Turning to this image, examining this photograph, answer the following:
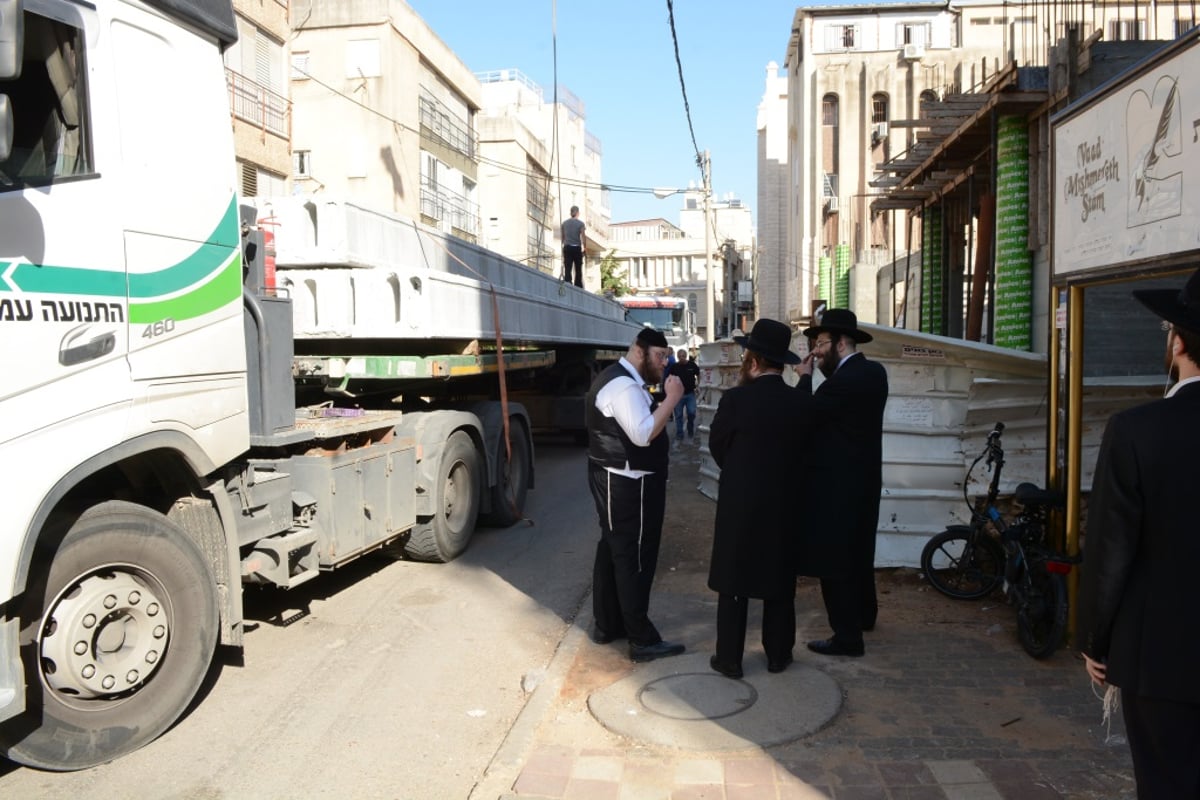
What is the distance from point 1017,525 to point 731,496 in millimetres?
1910

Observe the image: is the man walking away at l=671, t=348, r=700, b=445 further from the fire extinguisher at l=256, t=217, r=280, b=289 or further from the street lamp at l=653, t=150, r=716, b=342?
the street lamp at l=653, t=150, r=716, b=342

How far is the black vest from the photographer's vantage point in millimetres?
5227

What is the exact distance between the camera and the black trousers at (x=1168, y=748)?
2531 millimetres

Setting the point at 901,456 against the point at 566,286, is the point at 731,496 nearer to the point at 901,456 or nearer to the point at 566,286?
the point at 901,456

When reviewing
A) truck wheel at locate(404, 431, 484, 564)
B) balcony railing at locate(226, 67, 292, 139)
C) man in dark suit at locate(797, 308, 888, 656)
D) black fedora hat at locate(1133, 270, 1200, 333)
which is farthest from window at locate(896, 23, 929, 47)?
black fedora hat at locate(1133, 270, 1200, 333)

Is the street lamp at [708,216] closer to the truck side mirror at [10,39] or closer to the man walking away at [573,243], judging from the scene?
the man walking away at [573,243]

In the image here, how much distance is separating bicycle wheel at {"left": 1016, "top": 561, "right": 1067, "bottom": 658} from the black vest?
2153 millimetres

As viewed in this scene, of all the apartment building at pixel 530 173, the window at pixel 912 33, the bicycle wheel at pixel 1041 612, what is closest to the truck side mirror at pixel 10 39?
the bicycle wheel at pixel 1041 612

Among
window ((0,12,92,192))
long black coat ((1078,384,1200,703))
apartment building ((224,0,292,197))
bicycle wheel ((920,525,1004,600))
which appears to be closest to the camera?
long black coat ((1078,384,1200,703))

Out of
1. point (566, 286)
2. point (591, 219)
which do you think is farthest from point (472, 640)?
point (591, 219)

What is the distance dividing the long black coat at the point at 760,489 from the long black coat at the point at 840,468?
35cm

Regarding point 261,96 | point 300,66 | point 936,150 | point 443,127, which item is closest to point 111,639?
point 936,150

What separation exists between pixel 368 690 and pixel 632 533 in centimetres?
163

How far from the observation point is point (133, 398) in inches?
158
